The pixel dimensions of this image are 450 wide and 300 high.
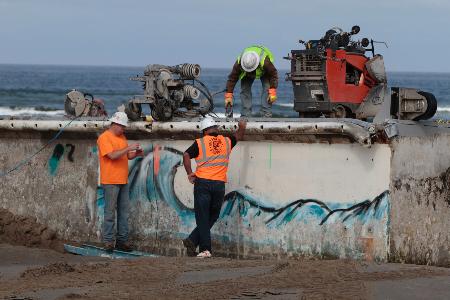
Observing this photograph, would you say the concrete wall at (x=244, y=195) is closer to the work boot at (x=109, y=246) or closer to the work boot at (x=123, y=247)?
the work boot at (x=123, y=247)

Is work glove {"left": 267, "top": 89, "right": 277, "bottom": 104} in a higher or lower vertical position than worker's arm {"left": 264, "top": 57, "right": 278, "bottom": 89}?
lower

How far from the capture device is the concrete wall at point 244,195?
36.2 feet

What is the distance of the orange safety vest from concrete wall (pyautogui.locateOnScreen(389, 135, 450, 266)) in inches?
73.9

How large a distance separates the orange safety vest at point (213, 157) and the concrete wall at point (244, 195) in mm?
580

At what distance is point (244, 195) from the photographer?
11891 mm

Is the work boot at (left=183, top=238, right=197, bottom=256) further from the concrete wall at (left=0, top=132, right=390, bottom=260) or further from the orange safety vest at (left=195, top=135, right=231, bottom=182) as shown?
the orange safety vest at (left=195, top=135, right=231, bottom=182)

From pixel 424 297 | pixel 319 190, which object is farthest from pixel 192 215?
pixel 424 297

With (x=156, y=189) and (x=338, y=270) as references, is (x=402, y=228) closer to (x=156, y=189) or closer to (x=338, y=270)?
(x=338, y=270)

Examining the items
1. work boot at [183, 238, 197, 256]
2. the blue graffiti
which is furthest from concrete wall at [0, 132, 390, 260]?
work boot at [183, 238, 197, 256]

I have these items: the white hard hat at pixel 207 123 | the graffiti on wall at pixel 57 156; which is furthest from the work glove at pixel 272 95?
the graffiti on wall at pixel 57 156

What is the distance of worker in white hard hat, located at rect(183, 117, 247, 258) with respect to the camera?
37.1ft

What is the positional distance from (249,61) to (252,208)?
2.33 m

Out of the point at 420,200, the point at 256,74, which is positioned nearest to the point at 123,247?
the point at 256,74

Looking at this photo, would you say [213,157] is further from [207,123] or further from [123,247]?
[123,247]
